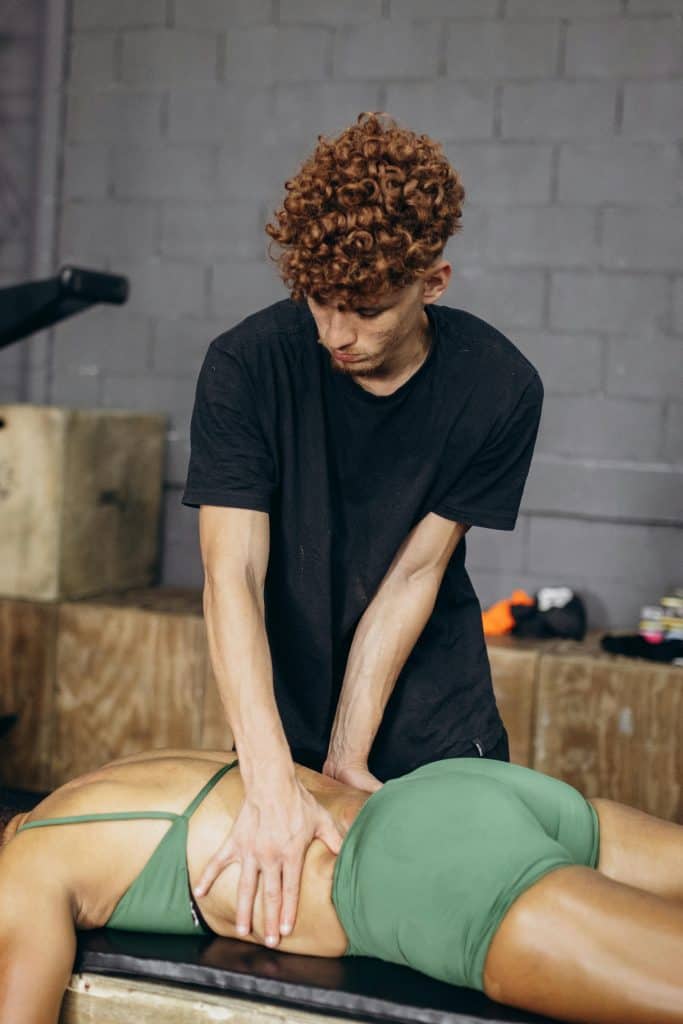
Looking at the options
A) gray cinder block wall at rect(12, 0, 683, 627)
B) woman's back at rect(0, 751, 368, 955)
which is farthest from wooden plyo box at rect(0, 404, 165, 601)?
woman's back at rect(0, 751, 368, 955)

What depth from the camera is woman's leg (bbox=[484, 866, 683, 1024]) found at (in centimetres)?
129

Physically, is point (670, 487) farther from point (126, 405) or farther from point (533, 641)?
point (126, 405)

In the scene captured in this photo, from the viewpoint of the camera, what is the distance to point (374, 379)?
184cm

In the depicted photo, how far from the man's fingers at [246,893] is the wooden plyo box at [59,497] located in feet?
6.20

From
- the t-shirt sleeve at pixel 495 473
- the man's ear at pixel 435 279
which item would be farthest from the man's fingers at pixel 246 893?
the man's ear at pixel 435 279

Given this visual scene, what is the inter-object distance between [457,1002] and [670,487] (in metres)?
2.18

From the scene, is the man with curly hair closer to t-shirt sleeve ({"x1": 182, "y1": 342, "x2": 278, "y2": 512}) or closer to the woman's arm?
t-shirt sleeve ({"x1": 182, "y1": 342, "x2": 278, "y2": 512})

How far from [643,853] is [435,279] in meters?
0.82

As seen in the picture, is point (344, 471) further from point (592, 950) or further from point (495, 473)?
point (592, 950)

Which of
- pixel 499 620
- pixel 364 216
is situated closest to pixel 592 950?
pixel 364 216

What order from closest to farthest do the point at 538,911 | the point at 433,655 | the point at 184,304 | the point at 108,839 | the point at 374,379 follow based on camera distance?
the point at 538,911, the point at 108,839, the point at 374,379, the point at 433,655, the point at 184,304

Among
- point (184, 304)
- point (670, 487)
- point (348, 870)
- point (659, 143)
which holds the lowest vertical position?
point (348, 870)

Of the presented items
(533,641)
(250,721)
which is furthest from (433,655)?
(533,641)

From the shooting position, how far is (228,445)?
1.79m
